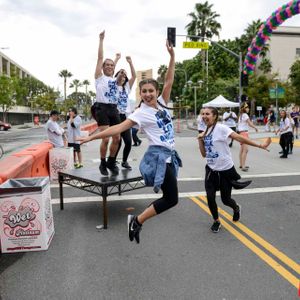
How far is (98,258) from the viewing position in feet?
12.8

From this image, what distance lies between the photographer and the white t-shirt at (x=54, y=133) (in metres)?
9.28

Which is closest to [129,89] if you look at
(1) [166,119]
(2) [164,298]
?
(1) [166,119]

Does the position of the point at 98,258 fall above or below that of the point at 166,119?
below

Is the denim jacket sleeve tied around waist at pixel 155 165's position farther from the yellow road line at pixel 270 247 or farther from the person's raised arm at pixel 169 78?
the yellow road line at pixel 270 247

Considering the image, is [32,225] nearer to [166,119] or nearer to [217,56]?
[166,119]

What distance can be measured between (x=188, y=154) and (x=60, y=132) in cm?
582

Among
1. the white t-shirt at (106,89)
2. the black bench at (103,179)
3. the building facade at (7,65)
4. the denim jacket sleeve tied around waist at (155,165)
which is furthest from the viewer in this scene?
the building facade at (7,65)

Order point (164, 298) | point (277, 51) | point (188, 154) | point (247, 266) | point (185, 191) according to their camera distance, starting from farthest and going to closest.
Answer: point (277, 51), point (188, 154), point (185, 191), point (247, 266), point (164, 298)

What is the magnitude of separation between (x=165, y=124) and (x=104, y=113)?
235cm

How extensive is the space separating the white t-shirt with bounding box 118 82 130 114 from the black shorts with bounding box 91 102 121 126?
10.9 inches

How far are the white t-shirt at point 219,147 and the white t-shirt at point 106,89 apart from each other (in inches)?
75.0

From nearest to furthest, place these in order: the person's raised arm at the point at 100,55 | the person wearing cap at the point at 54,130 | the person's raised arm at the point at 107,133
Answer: the person's raised arm at the point at 107,133 < the person's raised arm at the point at 100,55 < the person wearing cap at the point at 54,130

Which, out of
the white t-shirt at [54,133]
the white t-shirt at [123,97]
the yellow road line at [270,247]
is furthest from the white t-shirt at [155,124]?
the white t-shirt at [54,133]

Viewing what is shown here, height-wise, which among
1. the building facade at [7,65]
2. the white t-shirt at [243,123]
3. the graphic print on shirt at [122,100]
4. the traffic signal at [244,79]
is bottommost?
the white t-shirt at [243,123]
